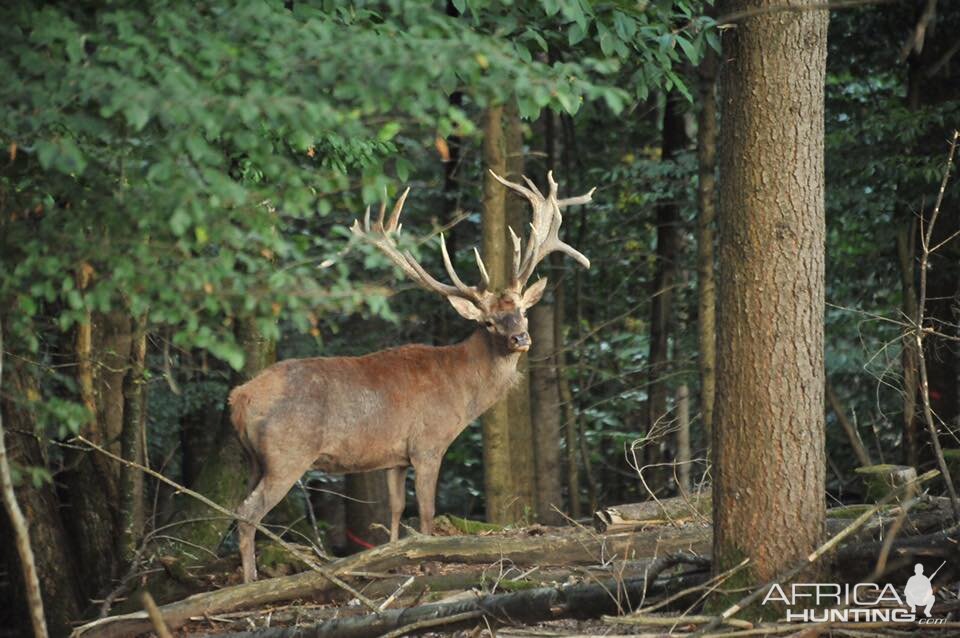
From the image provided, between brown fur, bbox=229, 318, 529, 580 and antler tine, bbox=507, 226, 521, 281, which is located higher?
antler tine, bbox=507, 226, 521, 281

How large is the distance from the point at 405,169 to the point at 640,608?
257cm

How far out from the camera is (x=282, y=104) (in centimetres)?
479

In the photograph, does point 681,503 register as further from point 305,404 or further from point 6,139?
point 6,139

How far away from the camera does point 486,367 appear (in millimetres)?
10336

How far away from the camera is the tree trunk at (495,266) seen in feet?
38.2

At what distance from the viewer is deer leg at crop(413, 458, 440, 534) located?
9734 mm

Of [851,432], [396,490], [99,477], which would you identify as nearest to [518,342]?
[396,490]

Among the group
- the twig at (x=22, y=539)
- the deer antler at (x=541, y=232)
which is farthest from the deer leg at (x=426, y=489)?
the twig at (x=22, y=539)

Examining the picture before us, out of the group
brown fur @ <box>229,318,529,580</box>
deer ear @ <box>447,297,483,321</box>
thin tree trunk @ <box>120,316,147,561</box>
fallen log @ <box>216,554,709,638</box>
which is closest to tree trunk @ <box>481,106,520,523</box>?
deer ear @ <box>447,297,483,321</box>

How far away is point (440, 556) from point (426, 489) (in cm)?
192

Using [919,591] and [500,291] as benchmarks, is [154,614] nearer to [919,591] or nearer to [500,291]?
[919,591]

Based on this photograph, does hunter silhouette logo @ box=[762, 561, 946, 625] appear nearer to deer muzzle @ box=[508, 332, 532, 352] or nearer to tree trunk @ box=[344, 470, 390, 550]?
deer muzzle @ box=[508, 332, 532, 352]

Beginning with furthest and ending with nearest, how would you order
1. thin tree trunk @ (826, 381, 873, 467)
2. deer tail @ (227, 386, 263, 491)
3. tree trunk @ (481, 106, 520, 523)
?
1. thin tree trunk @ (826, 381, 873, 467)
2. tree trunk @ (481, 106, 520, 523)
3. deer tail @ (227, 386, 263, 491)

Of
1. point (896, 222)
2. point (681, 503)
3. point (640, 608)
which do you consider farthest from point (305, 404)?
point (896, 222)
